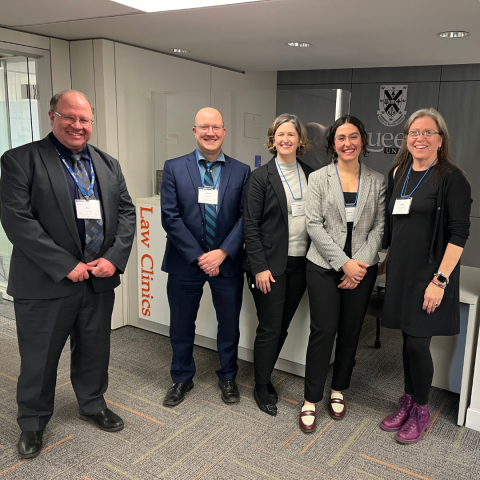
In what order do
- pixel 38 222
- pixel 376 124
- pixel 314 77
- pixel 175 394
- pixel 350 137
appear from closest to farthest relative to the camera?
pixel 38 222 → pixel 350 137 → pixel 175 394 → pixel 376 124 → pixel 314 77

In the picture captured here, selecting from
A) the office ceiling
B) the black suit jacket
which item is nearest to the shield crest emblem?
the office ceiling

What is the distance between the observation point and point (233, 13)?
8.57 ft

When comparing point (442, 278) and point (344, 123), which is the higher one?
point (344, 123)

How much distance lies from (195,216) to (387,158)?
3.15 metres

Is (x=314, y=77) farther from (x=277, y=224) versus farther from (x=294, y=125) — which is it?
(x=277, y=224)

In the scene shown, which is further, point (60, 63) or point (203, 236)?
point (60, 63)

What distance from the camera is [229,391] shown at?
9.16 feet

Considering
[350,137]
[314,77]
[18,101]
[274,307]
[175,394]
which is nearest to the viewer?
[350,137]

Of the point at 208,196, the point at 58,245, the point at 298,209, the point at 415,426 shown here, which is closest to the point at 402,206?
the point at 298,209

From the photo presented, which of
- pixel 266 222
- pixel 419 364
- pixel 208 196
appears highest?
pixel 208 196

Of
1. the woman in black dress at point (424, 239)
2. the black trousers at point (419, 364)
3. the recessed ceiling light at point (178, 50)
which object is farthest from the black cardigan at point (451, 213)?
the recessed ceiling light at point (178, 50)

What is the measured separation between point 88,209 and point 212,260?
0.71m

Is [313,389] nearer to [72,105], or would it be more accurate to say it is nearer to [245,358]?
[245,358]

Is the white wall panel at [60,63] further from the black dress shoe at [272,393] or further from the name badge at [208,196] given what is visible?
the black dress shoe at [272,393]
